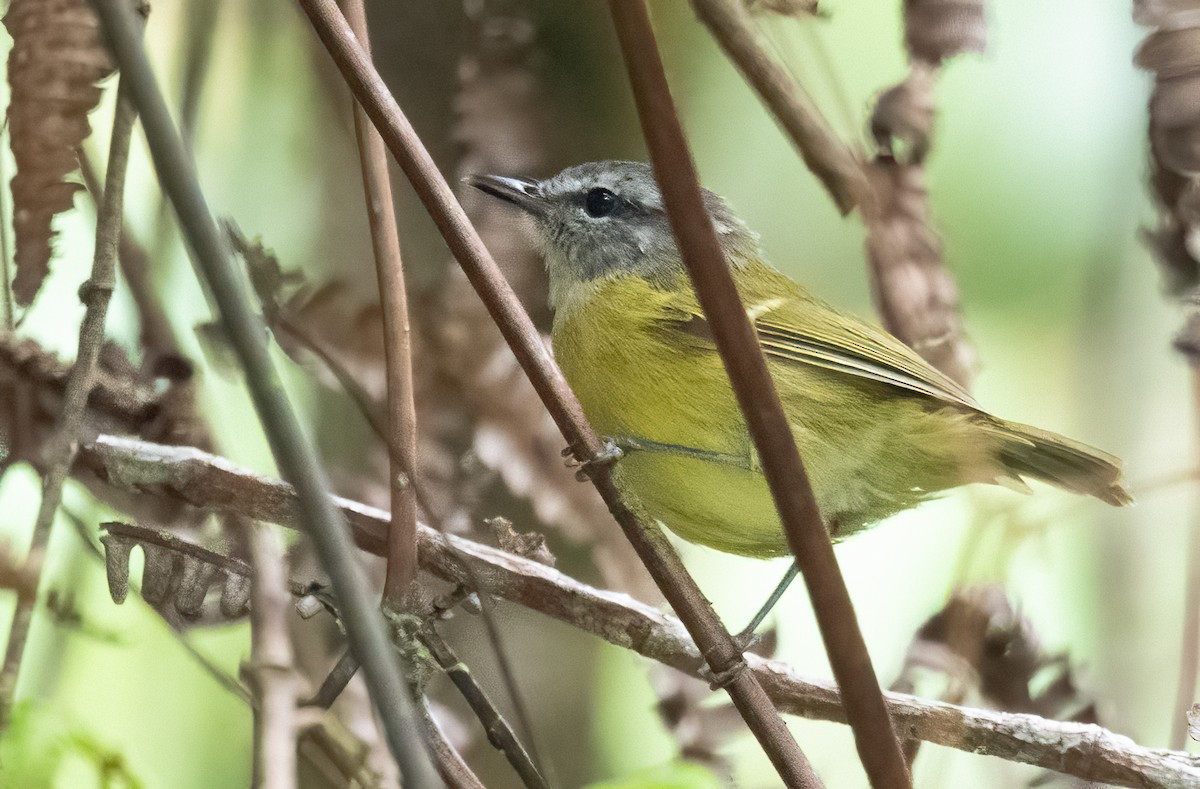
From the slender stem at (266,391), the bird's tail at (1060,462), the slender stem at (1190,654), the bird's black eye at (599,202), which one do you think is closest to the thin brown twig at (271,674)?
the slender stem at (266,391)

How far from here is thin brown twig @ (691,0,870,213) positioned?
1.32 meters

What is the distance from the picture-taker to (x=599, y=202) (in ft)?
6.20

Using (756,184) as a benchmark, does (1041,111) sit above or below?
above

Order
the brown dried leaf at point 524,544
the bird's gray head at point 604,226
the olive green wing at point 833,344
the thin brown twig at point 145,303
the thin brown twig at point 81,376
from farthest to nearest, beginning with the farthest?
the bird's gray head at point 604,226 → the olive green wing at point 833,344 → the thin brown twig at point 145,303 → the brown dried leaf at point 524,544 → the thin brown twig at point 81,376

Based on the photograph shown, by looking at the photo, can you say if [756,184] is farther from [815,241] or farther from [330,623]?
[330,623]

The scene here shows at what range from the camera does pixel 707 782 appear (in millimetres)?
794

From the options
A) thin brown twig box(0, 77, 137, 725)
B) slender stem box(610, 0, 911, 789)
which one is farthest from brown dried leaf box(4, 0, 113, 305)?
slender stem box(610, 0, 911, 789)

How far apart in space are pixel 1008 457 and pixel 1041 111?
96 centimetres

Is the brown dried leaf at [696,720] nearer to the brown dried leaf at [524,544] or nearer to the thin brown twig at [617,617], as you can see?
the thin brown twig at [617,617]

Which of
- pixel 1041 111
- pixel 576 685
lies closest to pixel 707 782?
pixel 576 685

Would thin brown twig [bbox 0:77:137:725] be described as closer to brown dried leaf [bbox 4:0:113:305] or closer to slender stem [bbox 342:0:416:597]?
brown dried leaf [bbox 4:0:113:305]

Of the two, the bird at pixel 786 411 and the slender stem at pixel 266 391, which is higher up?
the bird at pixel 786 411

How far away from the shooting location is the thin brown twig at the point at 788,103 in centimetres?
132

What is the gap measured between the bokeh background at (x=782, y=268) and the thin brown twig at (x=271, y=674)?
179mm
